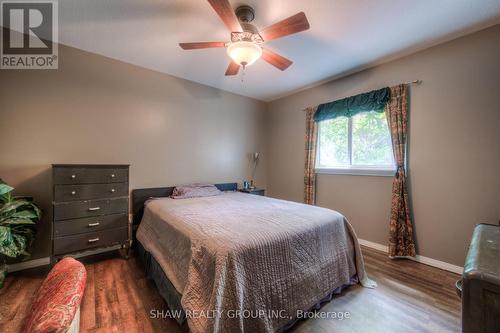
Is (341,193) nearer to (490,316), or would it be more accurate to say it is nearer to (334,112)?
(334,112)

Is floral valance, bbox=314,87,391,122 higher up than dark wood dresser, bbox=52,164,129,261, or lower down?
higher up

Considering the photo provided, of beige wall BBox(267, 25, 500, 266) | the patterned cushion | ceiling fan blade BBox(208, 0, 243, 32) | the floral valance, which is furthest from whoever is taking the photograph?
the floral valance

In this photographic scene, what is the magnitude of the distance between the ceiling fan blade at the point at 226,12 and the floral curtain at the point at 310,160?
225cm

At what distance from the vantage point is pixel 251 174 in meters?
4.43

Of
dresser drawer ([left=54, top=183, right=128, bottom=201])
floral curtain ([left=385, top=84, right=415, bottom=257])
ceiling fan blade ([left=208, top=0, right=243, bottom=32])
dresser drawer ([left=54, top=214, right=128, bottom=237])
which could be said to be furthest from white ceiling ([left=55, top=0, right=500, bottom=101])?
dresser drawer ([left=54, top=214, right=128, bottom=237])

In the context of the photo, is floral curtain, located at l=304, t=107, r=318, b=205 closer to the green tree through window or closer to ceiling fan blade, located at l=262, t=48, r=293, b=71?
the green tree through window

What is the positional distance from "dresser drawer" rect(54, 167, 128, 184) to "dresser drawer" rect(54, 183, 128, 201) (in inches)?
2.0

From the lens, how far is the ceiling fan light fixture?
5.87 ft

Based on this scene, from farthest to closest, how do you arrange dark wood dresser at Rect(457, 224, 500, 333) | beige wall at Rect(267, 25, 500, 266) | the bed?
1. beige wall at Rect(267, 25, 500, 266)
2. the bed
3. dark wood dresser at Rect(457, 224, 500, 333)

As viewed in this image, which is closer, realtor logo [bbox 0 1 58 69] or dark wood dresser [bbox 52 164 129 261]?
realtor logo [bbox 0 1 58 69]

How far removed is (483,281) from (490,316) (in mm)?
110

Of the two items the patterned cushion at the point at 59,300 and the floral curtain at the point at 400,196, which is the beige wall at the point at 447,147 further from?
the patterned cushion at the point at 59,300

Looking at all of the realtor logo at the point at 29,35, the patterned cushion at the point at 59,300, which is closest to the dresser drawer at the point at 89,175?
the realtor logo at the point at 29,35

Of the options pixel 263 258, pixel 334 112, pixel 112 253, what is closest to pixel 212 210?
pixel 263 258
